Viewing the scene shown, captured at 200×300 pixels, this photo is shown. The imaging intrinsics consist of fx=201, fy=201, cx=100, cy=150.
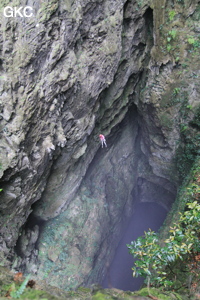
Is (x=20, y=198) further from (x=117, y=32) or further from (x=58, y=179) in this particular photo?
(x=117, y=32)

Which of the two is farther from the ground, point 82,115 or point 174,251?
point 82,115

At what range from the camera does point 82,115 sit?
27.5ft

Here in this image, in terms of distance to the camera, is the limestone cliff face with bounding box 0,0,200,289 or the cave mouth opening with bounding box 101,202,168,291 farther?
the cave mouth opening with bounding box 101,202,168,291

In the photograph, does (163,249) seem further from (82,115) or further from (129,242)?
(129,242)

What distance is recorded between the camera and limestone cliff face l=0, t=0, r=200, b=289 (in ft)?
19.3

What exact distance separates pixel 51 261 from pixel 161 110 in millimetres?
9208

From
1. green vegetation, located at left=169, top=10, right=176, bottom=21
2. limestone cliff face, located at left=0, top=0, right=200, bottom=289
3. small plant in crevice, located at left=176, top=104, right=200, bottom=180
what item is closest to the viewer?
limestone cliff face, located at left=0, top=0, right=200, bottom=289

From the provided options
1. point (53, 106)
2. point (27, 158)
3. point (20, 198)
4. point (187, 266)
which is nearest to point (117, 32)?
point (53, 106)

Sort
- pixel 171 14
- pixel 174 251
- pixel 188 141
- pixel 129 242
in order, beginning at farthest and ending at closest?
pixel 129 242 < pixel 188 141 < pixel 171 14 < pixel 174 251

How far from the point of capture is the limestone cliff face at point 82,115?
5.87m

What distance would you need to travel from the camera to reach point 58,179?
8.95 metres

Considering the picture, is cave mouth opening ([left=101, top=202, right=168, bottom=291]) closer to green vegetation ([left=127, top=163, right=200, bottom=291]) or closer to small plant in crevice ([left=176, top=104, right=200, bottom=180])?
small plant in crevice ([left=176, top=104, right=200, bottom=180])

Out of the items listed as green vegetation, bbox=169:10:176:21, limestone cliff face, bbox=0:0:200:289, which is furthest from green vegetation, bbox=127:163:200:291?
green vegetation, bbox=169:10:176:21

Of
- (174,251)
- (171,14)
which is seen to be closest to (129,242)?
(174,251)
